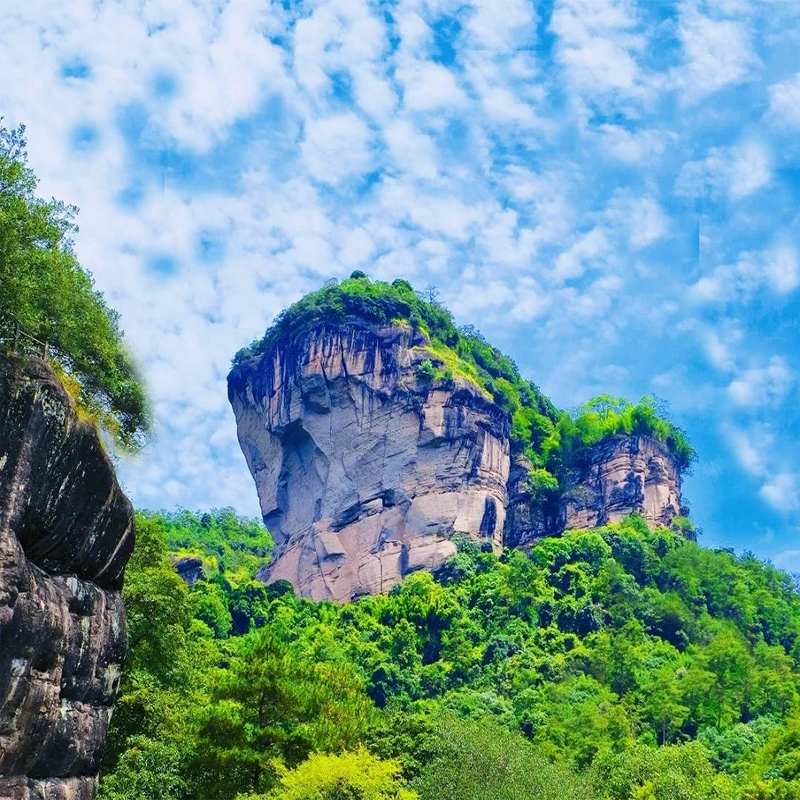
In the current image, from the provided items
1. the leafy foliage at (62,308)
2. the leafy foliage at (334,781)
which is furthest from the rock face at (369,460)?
the leafy foliage at (62,308)

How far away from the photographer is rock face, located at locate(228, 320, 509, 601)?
79688 mm

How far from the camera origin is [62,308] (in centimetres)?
1877

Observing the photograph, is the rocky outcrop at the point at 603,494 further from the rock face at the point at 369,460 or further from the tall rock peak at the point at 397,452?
the rock face at the point at 369,460

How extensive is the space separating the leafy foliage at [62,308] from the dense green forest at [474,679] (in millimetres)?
8131

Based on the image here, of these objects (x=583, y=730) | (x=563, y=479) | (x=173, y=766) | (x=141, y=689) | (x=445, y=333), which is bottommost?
(x=173, y=766)

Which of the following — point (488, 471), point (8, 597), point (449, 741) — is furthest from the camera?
point (488, 471)

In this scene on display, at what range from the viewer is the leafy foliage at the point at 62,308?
17.5 meters

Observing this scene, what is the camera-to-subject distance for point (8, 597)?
15.3m

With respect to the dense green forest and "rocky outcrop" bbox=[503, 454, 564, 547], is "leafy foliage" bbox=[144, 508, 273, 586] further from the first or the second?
"rocky outcrop" bbox=[503, 454, 564, 547]

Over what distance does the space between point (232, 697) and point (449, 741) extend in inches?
280

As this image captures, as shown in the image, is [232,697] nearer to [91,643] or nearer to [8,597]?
[91,643]

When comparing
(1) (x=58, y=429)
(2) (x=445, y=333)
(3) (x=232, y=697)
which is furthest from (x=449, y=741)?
(2) (x=445, y=333)

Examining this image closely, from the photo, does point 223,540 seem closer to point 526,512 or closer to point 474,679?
point 526,512

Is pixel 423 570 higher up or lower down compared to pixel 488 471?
lower down
